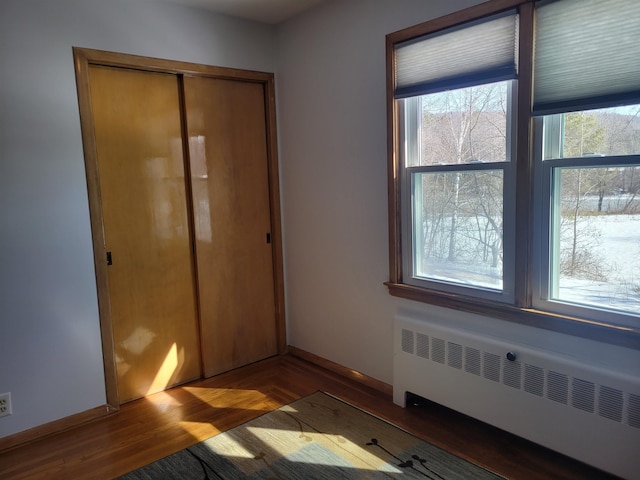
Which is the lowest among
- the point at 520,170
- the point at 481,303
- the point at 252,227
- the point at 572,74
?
the point at 481,303

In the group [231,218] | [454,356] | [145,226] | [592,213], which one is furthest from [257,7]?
[454,356]

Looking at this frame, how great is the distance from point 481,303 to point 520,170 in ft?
2.21

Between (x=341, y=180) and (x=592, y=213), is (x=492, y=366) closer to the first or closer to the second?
(x=592, y=213)

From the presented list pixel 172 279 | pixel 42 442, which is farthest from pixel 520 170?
pixel 42 442

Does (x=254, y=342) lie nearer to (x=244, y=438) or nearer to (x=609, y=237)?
(x=244, y=438)

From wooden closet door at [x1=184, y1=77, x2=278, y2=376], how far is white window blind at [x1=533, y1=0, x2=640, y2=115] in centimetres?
195

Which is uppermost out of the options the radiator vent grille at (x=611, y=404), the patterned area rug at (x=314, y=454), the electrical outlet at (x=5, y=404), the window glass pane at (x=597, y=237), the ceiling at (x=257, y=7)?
the ceiling at (x=257, y=7)

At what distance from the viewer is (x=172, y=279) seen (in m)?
3.12

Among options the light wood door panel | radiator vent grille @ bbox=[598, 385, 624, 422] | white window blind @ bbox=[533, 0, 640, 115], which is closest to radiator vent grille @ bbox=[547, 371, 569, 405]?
radiator vent grille @ bbox=[598, 385, 624, 422]

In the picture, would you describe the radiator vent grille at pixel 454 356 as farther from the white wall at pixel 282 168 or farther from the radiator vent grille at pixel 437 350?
the white wall at pixel 282 168

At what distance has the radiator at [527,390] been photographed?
1.90m

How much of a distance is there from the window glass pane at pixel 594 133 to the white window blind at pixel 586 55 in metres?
0.09

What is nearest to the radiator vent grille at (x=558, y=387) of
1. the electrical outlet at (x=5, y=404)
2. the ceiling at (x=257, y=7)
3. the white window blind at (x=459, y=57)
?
the white window blind at (x=459, y=57)

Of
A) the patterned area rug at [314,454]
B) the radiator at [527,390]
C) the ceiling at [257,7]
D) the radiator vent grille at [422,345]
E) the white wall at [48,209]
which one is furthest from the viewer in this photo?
the ceiling at [257,7]
